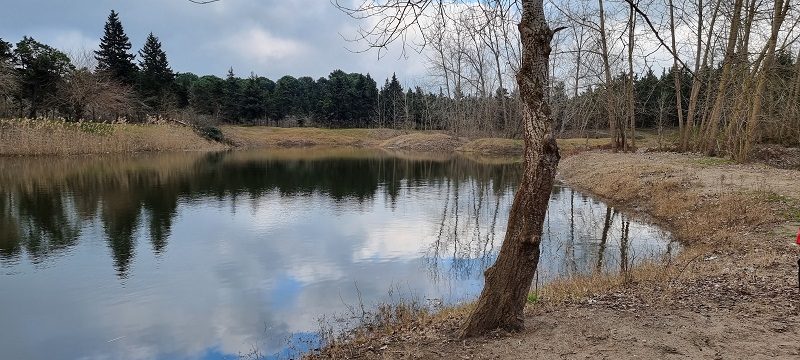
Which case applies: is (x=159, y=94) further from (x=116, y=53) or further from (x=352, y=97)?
(x=352, y=97)

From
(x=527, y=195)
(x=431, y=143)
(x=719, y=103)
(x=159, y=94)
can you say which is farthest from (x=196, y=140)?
(x=527, y=195)

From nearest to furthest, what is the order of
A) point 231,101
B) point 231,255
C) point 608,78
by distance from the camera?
point 231,255, point 608,78, point 231,101

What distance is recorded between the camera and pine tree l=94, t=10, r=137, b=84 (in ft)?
166

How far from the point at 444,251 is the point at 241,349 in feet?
19.4

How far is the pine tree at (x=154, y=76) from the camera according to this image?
5247 cm

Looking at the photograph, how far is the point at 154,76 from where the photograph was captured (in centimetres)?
5441

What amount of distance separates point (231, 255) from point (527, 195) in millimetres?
7851

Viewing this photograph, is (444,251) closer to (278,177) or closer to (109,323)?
(109,323)

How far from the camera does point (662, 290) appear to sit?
621 cm

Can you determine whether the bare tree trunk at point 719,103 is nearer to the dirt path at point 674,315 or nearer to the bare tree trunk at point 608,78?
the bare tree trunk at point 608,78

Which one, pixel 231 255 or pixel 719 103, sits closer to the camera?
pixel 231 255

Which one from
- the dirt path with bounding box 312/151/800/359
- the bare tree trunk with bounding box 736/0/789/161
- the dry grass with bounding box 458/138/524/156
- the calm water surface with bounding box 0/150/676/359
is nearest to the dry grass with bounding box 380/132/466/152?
the dry grass with bounding box 458/138/524/156

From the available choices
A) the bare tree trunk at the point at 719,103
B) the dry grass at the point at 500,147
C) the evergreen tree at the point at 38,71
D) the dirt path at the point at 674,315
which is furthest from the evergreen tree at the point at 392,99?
the dirt path at the point at 674,315

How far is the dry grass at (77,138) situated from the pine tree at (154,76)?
1109 cm
